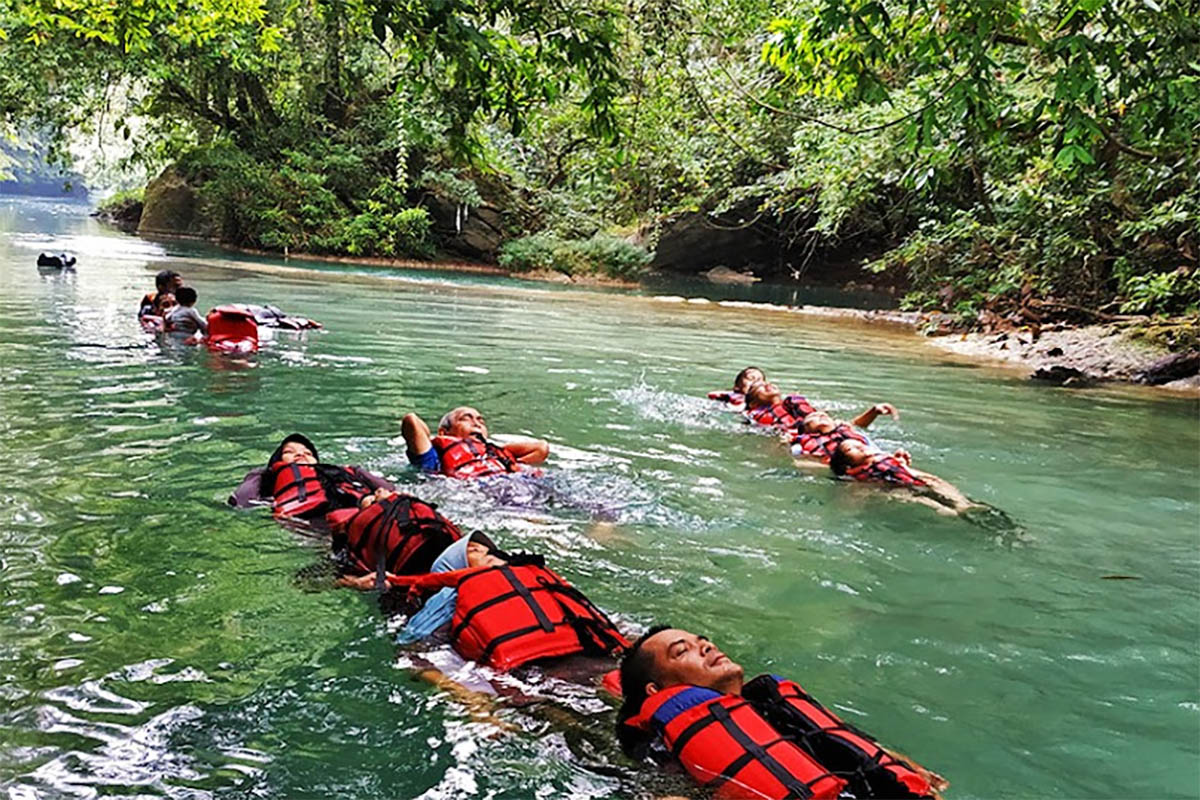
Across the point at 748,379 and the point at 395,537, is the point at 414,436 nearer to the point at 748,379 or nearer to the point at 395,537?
the point at 395,537

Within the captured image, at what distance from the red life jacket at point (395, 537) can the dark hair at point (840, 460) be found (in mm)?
3088

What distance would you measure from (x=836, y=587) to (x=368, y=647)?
88.0 inches

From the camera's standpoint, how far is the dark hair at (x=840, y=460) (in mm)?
6746

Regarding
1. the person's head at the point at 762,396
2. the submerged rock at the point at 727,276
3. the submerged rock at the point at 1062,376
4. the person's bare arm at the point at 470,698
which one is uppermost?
the submerged rock at the point at 727,276

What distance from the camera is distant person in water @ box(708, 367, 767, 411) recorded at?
8891 mm

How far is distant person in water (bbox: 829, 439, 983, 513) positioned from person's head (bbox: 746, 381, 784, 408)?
159cm

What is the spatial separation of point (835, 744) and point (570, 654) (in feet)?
3.70

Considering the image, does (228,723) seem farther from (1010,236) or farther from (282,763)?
(1010,236)

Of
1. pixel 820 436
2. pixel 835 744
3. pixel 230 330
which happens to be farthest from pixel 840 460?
pixel 230 330

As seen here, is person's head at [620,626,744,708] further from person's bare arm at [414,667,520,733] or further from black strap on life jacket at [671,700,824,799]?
person's bare arm at [414,667,520,733]

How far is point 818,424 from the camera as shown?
24.6ft

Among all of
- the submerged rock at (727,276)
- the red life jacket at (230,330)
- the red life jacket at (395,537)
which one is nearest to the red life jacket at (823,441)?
the red life jacket at (395,537)

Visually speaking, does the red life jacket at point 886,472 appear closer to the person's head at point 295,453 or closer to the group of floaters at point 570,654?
the group of floaters at point 570,654

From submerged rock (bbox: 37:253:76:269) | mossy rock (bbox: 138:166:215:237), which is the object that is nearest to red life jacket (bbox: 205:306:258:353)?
submerged rock (bbox: 37:253:76:269)
